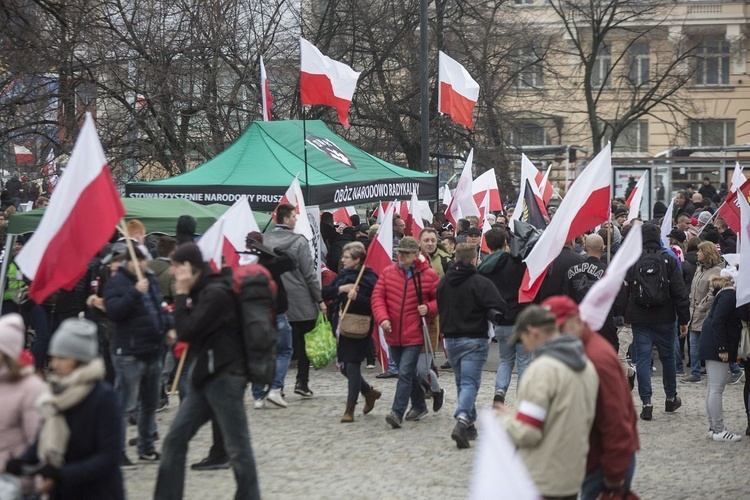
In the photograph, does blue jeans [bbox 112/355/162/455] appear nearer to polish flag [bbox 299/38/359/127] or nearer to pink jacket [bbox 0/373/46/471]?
pink jacket [bbox 0/373/46/471]

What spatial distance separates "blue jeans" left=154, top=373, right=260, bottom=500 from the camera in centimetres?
699

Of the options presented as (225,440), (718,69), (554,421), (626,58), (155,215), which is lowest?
(225,440)

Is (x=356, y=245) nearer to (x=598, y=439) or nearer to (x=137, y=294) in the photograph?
(x=137, y=294)

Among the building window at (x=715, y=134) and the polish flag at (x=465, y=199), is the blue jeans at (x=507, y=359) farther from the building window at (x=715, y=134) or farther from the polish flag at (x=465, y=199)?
the building window at (x=715, y=134)

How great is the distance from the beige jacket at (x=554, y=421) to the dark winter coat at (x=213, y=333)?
81.7 inches

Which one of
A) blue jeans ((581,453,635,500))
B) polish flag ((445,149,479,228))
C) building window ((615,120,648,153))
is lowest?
blue jeans ((581,453,635,500))

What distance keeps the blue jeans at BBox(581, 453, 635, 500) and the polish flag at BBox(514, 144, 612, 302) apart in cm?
414

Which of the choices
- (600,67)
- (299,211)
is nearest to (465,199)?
(299,211)

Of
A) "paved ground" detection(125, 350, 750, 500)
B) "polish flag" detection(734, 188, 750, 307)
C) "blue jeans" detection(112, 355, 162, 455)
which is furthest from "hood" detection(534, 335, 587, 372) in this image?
"polish flag" detection(734, 188, 750, 307)

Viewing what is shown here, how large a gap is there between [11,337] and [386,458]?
4.27 m

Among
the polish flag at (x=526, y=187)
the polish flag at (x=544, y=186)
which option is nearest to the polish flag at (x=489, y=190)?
the polish flag at (x=544, y=186)

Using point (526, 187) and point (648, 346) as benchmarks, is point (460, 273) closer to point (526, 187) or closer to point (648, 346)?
point (648, 346)

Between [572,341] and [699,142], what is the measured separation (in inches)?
1654

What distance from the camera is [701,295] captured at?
12867 millimetres
